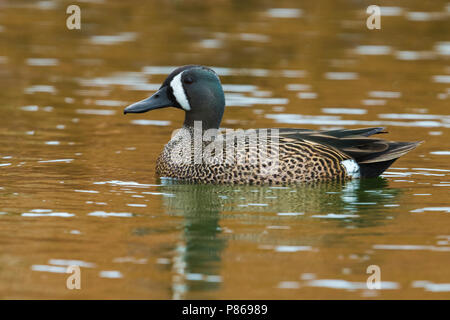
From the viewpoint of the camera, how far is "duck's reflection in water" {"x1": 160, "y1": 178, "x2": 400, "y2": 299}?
8.63 m

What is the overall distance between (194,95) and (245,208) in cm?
200

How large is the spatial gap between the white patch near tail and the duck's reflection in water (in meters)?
0.11

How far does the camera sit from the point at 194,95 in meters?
12.0

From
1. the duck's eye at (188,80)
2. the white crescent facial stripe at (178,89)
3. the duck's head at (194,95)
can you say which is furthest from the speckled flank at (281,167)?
the duck's eye at (188,80)

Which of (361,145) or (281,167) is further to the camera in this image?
(361,145)

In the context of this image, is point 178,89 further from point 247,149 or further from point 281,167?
point 281,167

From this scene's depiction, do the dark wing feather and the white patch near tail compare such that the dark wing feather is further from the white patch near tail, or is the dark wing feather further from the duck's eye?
the duck's eye

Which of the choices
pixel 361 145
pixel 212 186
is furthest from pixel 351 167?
pixel 212 186

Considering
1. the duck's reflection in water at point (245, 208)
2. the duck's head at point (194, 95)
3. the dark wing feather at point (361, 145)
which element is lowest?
the duck's reflection in water at point (245, 208)

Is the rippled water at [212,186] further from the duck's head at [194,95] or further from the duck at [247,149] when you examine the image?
the duck's head at [194,95]

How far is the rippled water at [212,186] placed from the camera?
8.24 metres

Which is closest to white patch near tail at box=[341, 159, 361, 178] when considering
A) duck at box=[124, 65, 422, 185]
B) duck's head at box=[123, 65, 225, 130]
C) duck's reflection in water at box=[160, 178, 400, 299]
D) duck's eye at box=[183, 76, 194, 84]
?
duck at box=[124, 65, 422, 185]

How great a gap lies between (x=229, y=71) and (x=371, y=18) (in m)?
7.94
